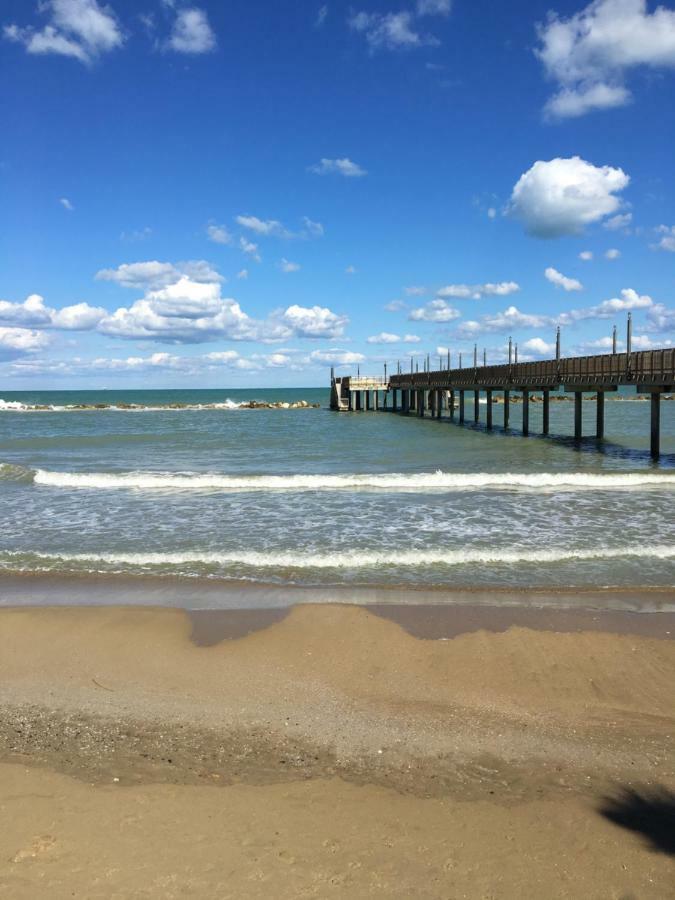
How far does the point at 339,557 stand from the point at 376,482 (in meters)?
9.43

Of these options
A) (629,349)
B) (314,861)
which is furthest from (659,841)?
(629,349)

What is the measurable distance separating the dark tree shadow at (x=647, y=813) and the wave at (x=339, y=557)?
6216mm

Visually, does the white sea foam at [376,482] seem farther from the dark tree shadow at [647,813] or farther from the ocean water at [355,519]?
the dark tree shadow at [647,813]

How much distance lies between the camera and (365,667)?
6.47 metres

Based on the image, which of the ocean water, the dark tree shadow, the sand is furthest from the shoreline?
the dark tree shadow

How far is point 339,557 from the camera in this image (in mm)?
10953

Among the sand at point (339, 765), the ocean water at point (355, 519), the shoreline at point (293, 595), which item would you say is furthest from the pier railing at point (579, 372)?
the sand at point (339, 765)

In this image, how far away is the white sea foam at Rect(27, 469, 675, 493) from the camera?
19.5 m

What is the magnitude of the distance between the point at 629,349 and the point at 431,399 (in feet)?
124

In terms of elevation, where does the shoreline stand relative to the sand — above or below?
below

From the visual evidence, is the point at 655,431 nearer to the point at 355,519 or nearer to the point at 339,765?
the point at 355,519

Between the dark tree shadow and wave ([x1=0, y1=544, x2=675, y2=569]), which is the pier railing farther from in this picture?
the dark tree shadow

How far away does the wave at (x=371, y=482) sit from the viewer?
63.8 feet

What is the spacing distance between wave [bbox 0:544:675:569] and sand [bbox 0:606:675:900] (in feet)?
10.6
